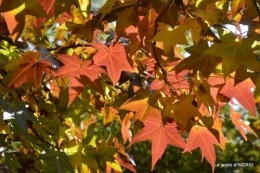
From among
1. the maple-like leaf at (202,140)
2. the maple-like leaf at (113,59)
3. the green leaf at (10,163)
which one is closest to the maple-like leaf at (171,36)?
the maple-like leaf at (113,59)

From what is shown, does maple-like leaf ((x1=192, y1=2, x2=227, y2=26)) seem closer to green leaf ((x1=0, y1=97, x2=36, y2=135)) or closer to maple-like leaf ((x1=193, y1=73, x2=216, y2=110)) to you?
maple-like leaf ((x1=193, y1=73, x2=216, y2=110))

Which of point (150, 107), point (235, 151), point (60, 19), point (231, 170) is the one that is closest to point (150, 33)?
point (150, 107)

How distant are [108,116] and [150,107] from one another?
0.58 metres

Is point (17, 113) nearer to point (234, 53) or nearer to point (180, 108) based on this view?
point (180, 108)

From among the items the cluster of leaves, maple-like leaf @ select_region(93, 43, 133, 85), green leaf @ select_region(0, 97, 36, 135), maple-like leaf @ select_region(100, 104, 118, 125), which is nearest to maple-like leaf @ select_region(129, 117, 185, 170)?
the cluster of leaves

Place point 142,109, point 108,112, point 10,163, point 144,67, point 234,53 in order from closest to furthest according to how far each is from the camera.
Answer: point 234,53 < point 142,109 < point 10,163 < point 144,67 < point 108,112

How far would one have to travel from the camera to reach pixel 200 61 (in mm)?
1186

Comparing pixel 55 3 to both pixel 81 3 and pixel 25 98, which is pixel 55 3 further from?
pixel 25 98

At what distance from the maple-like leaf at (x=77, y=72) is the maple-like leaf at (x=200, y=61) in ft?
0.75

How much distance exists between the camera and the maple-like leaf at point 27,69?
129 cm

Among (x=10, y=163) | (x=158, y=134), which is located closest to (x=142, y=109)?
(x=158, y=134)

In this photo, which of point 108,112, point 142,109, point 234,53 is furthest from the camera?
point 108,112

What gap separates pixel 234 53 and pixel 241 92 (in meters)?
0.27

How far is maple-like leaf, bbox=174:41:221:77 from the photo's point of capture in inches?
45.6
